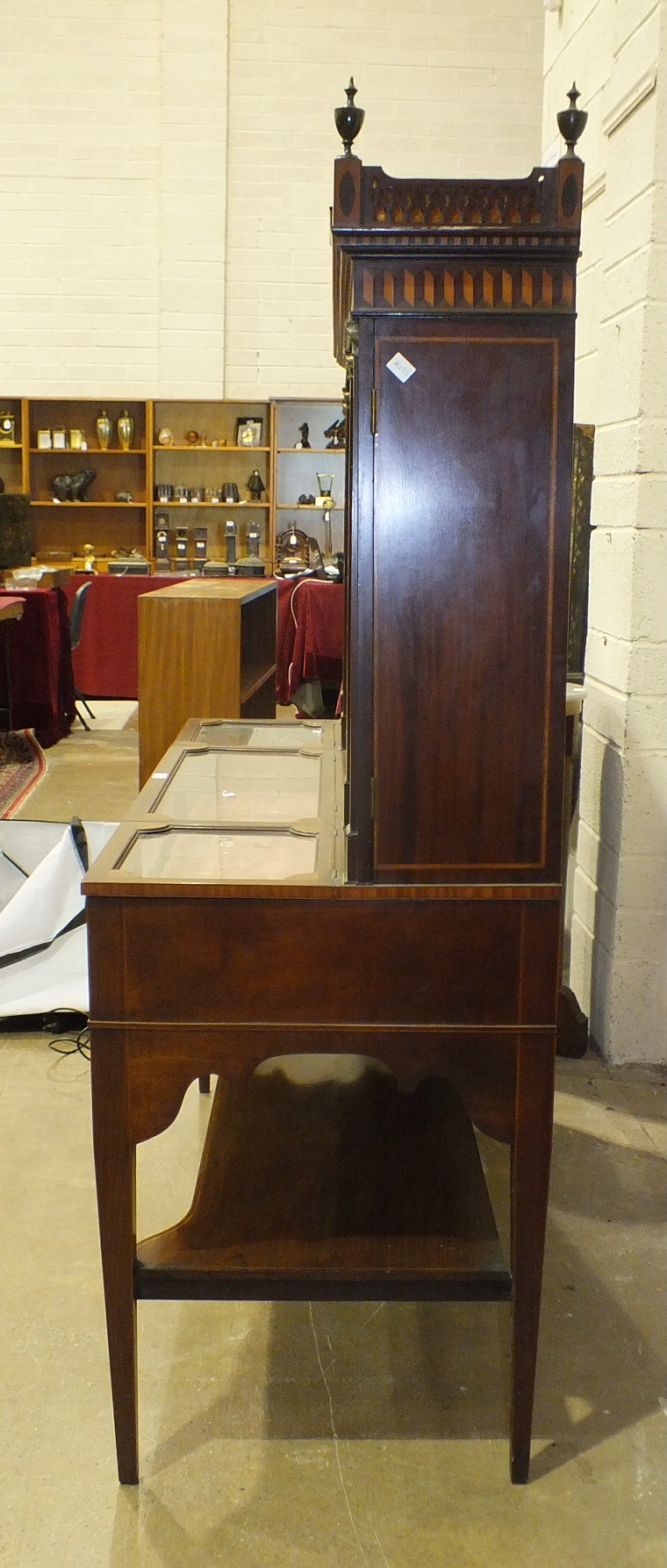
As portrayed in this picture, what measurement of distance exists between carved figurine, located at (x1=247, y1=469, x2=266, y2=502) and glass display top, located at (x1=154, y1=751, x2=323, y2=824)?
701 cm

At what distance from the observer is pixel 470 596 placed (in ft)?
4.88

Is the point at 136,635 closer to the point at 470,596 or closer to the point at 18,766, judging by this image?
the point at 18,766

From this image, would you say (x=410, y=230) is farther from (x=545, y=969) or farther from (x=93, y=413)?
(x=93, y=413)

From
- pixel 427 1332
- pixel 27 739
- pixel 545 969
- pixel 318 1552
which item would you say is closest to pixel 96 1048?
pixel 545 969

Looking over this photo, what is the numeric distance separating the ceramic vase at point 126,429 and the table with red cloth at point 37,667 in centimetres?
252

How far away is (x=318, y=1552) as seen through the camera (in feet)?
4.97

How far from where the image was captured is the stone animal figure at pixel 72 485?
901 centimetres

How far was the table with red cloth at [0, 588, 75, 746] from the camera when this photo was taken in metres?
6.63

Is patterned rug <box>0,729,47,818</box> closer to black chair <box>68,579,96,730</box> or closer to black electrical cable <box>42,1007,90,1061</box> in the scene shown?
black chair <box>68,579,96,730</box>

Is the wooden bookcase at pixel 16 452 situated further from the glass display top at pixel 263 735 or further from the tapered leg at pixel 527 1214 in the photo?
the tapered leg at pixel 527 1214

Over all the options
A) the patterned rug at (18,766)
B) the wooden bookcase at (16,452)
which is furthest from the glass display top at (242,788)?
the wooden bookcase at (16,452)

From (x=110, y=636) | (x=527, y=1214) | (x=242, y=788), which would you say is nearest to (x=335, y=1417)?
(x=527, y=1214)

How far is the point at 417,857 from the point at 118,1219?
0.59m

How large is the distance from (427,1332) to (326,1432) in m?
0.28
